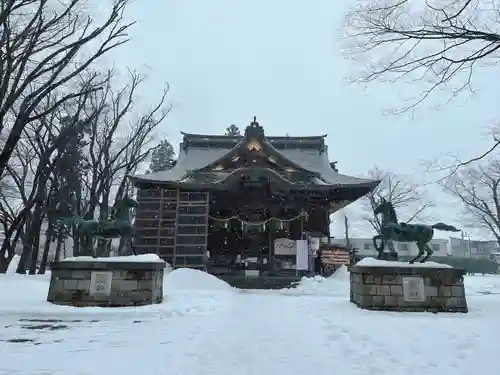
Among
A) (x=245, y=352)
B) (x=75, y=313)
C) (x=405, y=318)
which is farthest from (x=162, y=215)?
(x=245, y=352)

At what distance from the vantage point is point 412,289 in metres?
9.05

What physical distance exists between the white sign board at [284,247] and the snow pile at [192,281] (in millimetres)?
4530

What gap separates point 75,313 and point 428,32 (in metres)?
9.53

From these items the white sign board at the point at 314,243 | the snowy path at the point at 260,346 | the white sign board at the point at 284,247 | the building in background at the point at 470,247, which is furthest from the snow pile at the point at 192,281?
the building in background at the point at 470,247

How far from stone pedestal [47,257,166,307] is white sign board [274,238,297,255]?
35.3 ft

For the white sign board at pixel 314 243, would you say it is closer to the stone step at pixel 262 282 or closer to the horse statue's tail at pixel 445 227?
the stone step at pixel 262 282

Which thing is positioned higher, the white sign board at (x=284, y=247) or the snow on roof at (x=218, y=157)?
the snow on roof at (x=218, y=157)

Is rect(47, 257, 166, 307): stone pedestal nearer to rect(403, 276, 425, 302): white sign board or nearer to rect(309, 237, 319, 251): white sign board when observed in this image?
rect(403, 276, 425, 302): white sign board

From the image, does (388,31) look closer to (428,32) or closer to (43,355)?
(428,32)

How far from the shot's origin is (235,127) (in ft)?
142

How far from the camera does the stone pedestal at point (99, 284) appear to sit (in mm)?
A: 8930

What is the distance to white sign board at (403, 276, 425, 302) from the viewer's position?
8992 mm

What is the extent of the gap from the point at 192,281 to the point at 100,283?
20.6 feet

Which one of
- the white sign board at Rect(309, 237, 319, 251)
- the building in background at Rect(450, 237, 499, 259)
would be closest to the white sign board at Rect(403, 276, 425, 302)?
the white sign board at Rect(309, 237, 319, 251)
